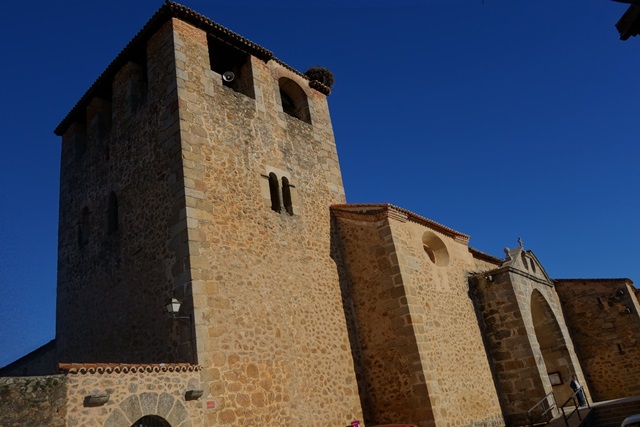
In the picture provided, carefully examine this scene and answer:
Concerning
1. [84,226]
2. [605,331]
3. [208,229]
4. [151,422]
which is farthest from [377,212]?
[605,331]

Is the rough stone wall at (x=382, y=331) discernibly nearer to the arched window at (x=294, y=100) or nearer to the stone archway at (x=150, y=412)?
the arched window at (x=294, y=100)

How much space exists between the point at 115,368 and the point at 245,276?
12.3 ft

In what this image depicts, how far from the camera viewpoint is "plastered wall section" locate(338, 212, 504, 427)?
12031 mm

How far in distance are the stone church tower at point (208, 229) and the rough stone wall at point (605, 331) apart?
14.5 metres

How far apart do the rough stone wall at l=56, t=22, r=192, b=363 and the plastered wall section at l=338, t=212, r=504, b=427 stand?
5342 mm

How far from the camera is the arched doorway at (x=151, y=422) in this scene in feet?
26.7

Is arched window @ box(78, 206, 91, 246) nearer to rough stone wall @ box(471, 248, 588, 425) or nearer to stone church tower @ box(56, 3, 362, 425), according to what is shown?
stone church tower @ box(56, 3, 362, 425)

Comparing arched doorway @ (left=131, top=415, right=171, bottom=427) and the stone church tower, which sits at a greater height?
the stone church tower

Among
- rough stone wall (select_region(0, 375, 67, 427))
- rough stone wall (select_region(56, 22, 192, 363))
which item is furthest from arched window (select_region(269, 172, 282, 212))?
rough stone wall (select_region(0, 375, 67, 427))

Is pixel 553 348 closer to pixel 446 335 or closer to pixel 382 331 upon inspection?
pixel 446 335

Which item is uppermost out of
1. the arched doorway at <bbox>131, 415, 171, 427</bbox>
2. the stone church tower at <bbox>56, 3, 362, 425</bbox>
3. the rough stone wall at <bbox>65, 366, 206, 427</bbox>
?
the stone church tower at <bbox>56, 3, 362, 425</bbox>

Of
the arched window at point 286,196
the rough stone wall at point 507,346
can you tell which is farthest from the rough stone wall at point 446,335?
the arched window at point 286,196

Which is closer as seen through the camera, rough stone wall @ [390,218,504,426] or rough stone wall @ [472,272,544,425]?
rough stone wall @ [390,218,504,426]

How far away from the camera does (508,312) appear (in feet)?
51.3
